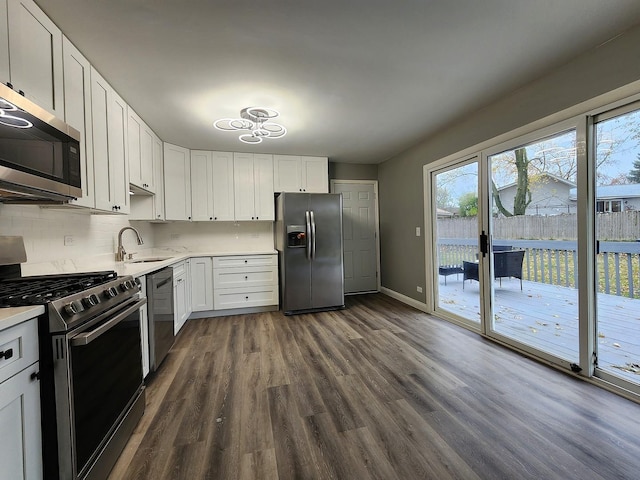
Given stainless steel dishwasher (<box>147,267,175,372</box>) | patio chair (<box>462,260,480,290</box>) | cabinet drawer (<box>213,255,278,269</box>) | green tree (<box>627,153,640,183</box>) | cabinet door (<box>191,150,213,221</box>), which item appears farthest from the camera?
cabinet door (<box>191,150,213,221</box>)

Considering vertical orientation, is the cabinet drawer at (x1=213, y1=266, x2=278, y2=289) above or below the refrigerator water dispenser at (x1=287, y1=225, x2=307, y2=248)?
below

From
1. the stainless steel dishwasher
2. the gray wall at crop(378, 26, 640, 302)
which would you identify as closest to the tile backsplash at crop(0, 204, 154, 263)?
the stainless steel dishwasher

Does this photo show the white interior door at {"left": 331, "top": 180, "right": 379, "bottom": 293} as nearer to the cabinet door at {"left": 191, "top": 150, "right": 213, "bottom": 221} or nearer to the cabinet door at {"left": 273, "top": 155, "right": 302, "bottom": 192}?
the cabinet door at {"left": 273, "top": 155, "right": 302, "bottom": 192}

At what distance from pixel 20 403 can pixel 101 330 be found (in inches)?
14.2

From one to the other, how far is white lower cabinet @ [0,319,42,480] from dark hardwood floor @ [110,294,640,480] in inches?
21.2

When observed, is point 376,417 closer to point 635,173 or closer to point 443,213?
point 635,173

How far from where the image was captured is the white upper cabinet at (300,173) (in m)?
4.38

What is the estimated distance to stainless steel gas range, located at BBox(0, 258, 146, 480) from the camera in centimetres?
105

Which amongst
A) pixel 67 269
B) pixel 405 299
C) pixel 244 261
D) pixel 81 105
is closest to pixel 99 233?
pixel 67 269

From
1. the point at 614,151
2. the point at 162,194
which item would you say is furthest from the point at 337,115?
the point at 162,194

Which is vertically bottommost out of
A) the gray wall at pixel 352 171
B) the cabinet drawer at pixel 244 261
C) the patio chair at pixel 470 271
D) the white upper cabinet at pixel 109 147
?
the patio chair at pixel 470 271

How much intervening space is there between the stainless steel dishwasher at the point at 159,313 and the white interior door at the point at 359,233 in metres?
3.09

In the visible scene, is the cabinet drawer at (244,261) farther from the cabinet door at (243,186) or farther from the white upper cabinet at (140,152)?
the white upper cabinet at (140,152)

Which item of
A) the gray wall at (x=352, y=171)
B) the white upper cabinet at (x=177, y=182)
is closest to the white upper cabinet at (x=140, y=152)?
the white upper cabinet at (x=177, y=182)
